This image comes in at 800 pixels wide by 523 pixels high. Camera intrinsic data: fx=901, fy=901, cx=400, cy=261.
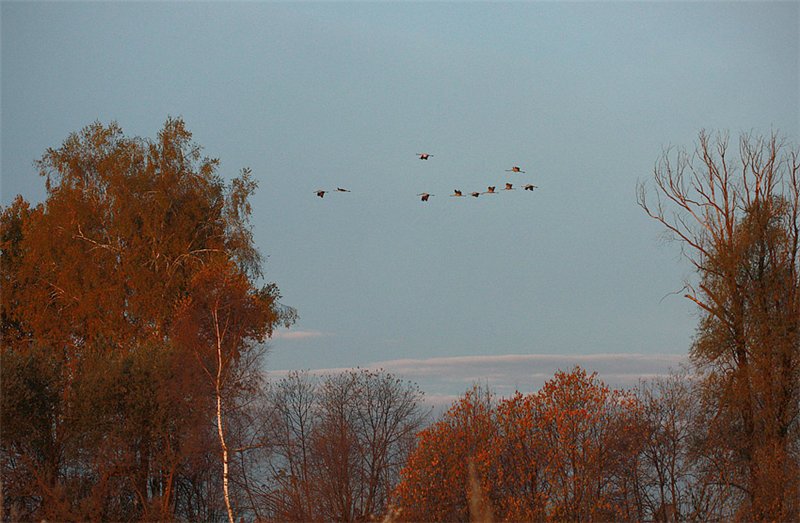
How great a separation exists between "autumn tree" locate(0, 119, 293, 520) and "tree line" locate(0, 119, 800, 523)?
0.24 ft

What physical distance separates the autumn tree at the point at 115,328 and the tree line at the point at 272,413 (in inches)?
2.9

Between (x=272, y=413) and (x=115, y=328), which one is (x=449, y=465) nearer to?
(x=272, y=413)

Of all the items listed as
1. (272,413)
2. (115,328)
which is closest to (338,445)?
(272,413)

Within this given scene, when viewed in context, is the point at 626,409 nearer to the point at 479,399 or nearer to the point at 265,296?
the point at 479,399

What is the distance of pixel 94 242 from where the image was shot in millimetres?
31609

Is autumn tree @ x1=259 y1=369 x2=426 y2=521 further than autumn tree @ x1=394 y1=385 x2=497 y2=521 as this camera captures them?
Yes

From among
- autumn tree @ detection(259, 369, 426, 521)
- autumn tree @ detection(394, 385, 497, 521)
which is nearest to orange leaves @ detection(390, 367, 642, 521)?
autumn tree @ detection(394, 385, 497, 521)

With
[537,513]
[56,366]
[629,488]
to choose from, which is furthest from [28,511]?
[629,488]

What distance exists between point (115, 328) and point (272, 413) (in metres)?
7.91

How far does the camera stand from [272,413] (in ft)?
86.3

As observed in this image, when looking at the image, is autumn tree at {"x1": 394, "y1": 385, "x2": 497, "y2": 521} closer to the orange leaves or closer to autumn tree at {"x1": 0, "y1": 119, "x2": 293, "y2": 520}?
the orange leaves

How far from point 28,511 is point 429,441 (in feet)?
40.3

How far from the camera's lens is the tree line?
1959 cm

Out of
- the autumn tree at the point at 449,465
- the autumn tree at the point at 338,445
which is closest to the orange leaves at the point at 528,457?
the autumn tree at the point at 449,465
